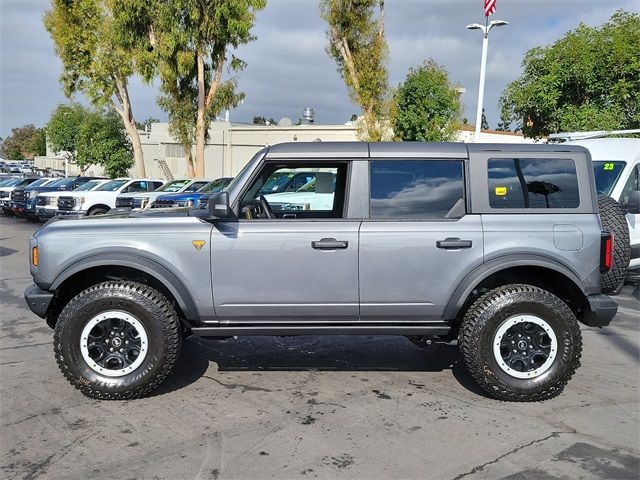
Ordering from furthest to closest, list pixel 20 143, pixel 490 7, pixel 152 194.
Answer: pixel 20 143 → pixel 152 194 → pixel 490 7

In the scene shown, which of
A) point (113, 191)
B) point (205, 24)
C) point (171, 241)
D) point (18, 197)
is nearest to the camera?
point (171, 241)

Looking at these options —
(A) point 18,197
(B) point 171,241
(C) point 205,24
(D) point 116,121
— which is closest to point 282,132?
(D) point 116,121

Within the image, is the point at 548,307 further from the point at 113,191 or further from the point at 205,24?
the point at 205,24

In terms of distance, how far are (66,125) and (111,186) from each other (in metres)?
31.2

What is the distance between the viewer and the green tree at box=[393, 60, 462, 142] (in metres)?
21.9

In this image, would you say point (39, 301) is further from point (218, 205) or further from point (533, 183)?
point (533, 183)

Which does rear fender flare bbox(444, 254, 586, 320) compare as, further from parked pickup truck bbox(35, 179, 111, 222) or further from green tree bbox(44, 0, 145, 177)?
green tree bbox(44, 0, 145, 177)

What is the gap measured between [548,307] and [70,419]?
3.68 meters

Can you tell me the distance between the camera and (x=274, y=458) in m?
3.65

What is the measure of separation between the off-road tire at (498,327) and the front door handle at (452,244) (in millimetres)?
476

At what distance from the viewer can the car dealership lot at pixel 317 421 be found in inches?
140

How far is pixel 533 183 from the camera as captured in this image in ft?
15.3

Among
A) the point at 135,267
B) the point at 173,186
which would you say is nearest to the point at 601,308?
the point at 135,267

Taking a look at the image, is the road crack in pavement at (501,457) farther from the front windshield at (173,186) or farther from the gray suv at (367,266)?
the front windshield at (173,186)
